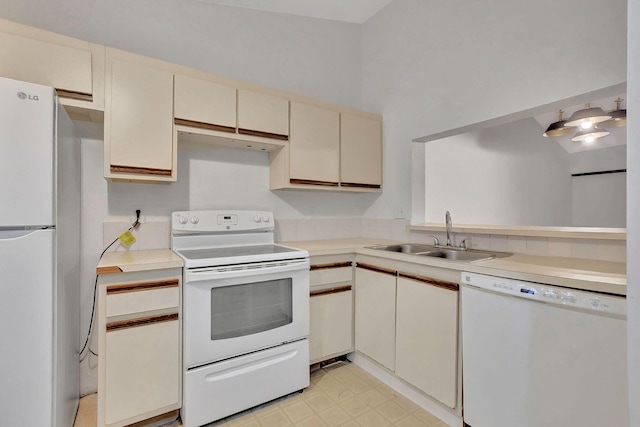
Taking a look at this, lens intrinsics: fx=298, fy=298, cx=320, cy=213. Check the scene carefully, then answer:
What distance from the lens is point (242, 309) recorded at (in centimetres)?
178

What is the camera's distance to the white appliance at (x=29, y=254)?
45.7 inches

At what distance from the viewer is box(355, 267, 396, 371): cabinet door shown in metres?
1.96

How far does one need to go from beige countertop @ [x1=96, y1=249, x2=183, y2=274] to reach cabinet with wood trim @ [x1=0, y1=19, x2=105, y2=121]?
84 centimetres

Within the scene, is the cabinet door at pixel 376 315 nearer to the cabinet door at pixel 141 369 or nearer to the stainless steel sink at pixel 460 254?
the stainless steel sink at pixel 460 254

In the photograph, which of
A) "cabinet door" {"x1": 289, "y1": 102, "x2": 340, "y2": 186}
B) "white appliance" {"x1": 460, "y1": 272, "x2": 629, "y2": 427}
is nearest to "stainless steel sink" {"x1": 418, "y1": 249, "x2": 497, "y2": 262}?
"white appliance" {"x1": 460, "y1": 272, "x2": 629, "y2": 427}

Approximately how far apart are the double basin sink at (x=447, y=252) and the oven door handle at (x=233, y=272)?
2.14 ft

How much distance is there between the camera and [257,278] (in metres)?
1.80

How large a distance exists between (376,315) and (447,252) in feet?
2.20

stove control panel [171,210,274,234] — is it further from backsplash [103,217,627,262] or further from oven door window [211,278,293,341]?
oven door window [211,278,293,341]

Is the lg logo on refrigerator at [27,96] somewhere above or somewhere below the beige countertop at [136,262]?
above

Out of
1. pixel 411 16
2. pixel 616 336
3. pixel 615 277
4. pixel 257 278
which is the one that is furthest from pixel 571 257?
pixel 411 16

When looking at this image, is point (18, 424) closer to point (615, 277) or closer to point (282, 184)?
point (282, 184)

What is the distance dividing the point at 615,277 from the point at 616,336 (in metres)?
0.23

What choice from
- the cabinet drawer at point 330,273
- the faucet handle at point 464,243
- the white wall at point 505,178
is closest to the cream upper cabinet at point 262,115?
the cabinet drawer at point 330,273
